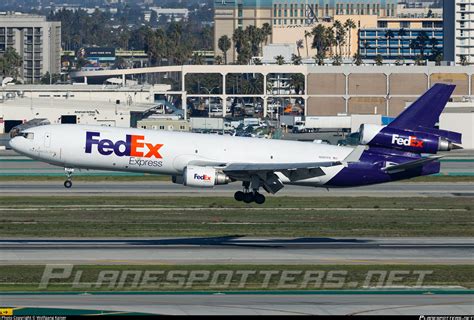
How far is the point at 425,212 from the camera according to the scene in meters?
83.8

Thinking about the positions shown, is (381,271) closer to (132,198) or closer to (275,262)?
(275,262)

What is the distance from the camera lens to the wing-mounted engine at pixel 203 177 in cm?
7131

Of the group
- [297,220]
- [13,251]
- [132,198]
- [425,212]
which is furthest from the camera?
[132,198]

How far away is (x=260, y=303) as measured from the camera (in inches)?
1962

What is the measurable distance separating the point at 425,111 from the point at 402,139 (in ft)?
7.10

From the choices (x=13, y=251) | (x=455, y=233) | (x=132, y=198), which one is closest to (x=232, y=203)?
(x=132, y=198)

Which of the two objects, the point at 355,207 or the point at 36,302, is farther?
the point at 355,207

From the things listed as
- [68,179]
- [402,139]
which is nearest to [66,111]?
[68,179]

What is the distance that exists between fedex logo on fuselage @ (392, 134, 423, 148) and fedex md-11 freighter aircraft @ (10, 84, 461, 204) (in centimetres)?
6

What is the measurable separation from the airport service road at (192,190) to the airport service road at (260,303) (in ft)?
137

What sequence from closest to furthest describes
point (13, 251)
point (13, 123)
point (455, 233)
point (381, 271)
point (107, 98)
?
1. point (381, 271)
2. point (13, 251)
3. point (455, 233)
4. point (13, 123)
5. point (107, 98)

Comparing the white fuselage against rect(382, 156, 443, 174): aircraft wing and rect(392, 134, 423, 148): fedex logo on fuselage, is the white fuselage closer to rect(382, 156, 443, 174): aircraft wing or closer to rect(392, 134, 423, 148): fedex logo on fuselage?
rect(382, 156, 443, 174): aircraft wing

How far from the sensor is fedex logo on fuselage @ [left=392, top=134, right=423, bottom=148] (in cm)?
7294

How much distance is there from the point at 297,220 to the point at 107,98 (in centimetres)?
12480
